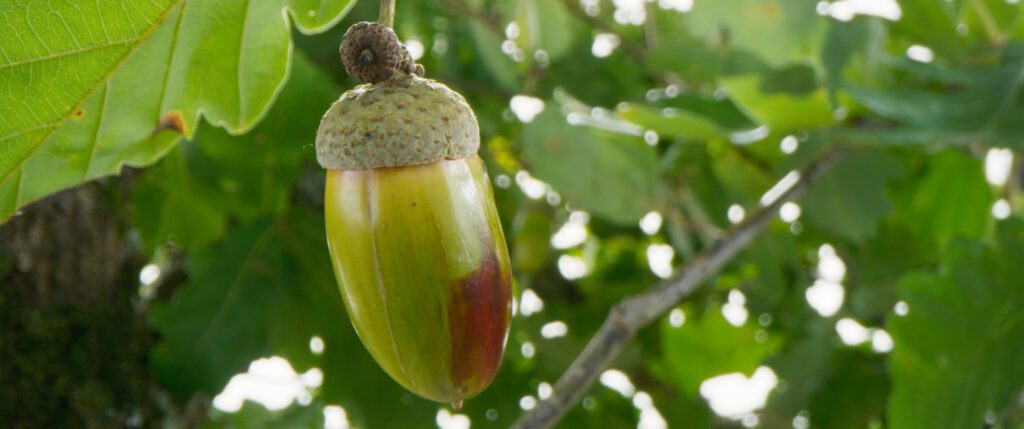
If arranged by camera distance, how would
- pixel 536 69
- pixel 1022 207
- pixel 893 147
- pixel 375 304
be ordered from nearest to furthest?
1. pixel 375 304
2. pixel 893 147
3. pixel 536 69
4. pixel 1022 207

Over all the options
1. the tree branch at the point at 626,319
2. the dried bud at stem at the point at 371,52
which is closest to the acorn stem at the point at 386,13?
the dried bud at stem at the point at 371,52

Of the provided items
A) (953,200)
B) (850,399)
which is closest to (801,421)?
(850,399)

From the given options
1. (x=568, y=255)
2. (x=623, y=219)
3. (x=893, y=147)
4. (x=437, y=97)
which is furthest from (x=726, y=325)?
(x=437, y=97)

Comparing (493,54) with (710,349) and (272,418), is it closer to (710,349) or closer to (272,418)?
(272,418)

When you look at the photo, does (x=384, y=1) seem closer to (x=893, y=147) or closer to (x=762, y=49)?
→ (x=762, y=49)

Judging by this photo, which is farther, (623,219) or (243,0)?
(623,219)

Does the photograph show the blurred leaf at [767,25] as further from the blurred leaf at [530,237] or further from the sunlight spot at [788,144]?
the blurred leaf at [530,237]

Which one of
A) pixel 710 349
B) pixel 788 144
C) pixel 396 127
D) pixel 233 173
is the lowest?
pixel 710 349
